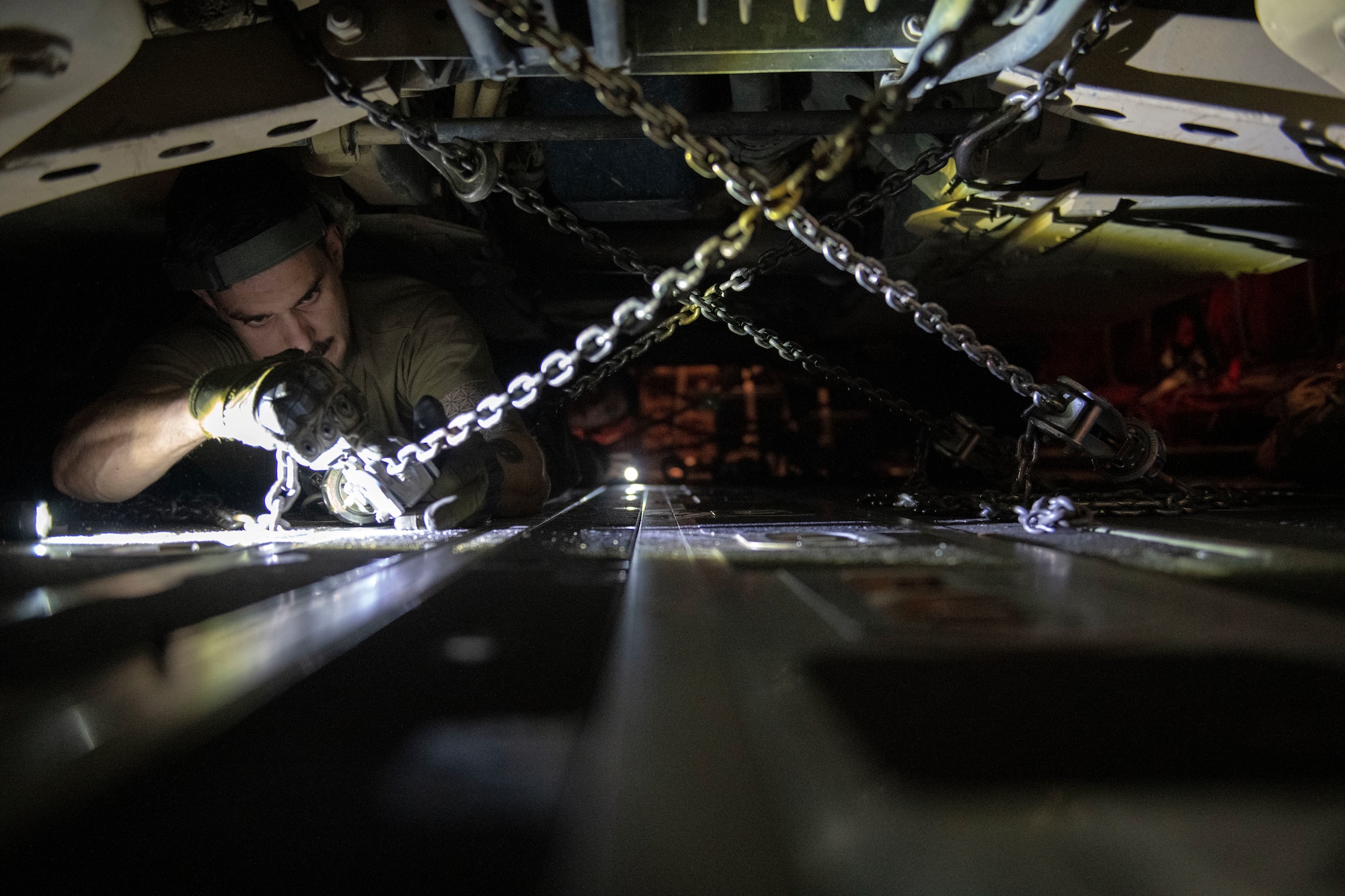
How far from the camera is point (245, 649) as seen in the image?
67 centimetres

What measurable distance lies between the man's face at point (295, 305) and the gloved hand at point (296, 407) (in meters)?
0.66

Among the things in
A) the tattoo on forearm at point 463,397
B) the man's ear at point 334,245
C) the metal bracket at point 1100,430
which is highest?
the man's ear at point 334,245

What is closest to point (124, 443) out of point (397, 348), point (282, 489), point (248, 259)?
point (248, 259)

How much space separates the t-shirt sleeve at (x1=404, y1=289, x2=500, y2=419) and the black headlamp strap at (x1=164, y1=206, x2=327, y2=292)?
20.6 inches

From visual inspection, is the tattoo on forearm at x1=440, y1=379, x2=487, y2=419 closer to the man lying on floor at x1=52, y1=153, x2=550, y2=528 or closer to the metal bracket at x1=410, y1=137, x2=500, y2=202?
the man lying on floor at x1=52, y1=153, x2=550, y2=528

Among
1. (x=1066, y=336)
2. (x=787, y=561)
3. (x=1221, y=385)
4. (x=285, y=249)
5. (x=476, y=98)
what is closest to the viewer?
(x=787, y=561)

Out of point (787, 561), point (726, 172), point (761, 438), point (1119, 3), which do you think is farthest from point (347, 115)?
point (761, 438)

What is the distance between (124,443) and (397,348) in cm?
84

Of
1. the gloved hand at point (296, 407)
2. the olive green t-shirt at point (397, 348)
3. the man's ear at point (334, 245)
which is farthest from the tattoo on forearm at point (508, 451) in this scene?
the man's ear at point (334, 245)

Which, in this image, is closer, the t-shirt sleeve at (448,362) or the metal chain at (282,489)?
the metal chain at (282,489)

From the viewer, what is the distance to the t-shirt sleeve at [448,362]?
2.34 m

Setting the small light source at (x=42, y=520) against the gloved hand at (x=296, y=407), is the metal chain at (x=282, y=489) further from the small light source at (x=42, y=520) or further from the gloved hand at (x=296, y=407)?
the small light source at (x=42, y=520)

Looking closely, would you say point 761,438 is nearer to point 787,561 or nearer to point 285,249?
point 285,249

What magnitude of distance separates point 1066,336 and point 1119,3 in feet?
10.8
